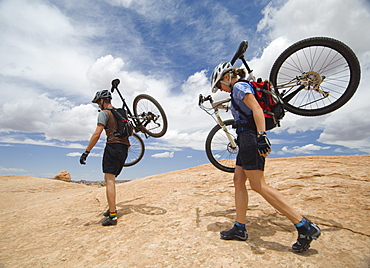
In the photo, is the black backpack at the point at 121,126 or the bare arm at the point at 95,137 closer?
the bare arm at the point at 95,137

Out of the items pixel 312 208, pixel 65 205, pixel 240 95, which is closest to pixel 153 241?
pixel 240 95

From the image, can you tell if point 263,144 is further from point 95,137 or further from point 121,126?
point 95,137

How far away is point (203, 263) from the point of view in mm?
2217

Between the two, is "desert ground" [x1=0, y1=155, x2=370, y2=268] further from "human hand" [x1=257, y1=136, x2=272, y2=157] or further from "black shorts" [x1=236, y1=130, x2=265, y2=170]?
"human hand" [x1=257, y1=136, x2=272, y2=157]

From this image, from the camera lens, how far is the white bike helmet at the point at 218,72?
3.15 m

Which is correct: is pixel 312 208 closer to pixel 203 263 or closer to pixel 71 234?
pixel 203 263

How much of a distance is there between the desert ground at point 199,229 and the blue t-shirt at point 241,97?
5.28ft

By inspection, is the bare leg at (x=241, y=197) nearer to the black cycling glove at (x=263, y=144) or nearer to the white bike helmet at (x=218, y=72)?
the black cycling glove at (x=263, y=144)

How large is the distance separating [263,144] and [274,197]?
2.17 feet

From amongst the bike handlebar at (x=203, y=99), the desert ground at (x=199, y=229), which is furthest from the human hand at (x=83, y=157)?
the bike handlebar at (x=203, y=99)

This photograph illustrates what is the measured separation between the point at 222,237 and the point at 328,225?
158 centimetres

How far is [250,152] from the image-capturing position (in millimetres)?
2623

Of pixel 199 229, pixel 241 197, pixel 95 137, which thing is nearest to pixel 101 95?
pixel 95 137

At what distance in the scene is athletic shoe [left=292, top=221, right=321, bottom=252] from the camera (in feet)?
7.61
